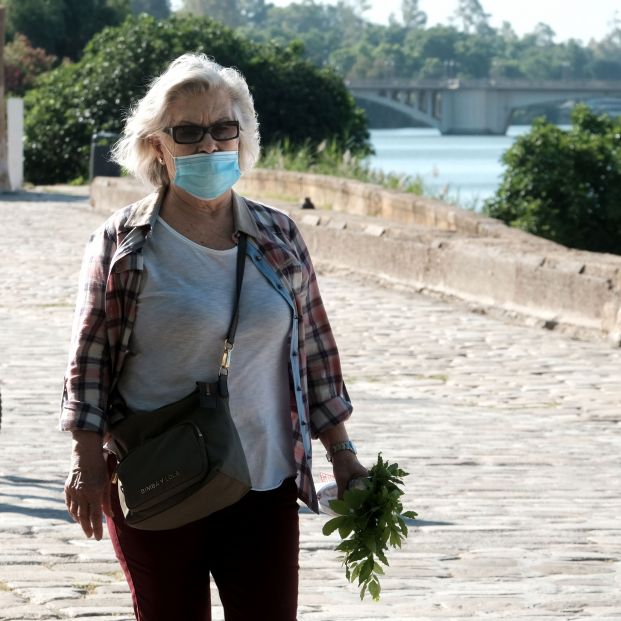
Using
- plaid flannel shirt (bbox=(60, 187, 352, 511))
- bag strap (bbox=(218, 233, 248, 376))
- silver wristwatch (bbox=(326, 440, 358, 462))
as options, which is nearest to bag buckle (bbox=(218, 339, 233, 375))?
bag strap (bbox=(218, 233, 248, 376))

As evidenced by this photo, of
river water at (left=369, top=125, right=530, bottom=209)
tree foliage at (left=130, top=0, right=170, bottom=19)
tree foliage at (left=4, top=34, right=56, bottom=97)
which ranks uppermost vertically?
tree foliage at (left=130, top=0, right=170, bottom=19)

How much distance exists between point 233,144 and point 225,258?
27 centimetres

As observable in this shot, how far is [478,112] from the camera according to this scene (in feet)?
323

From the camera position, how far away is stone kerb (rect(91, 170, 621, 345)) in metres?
11.6

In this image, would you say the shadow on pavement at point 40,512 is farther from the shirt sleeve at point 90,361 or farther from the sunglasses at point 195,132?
the sunglasses at point 195,132

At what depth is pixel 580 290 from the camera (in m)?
11.5

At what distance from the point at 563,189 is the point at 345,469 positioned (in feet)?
84.1

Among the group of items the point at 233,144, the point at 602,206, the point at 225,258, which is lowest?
the point at 602,206

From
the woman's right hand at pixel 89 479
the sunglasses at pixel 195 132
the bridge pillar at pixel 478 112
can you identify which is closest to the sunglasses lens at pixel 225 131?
the sunglasses at pixel 195 132

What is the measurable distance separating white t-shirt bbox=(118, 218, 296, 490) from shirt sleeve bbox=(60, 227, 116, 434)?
60mm

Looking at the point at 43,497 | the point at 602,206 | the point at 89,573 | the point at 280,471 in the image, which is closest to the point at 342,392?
the point at 280,471

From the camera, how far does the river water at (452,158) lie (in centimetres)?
4522

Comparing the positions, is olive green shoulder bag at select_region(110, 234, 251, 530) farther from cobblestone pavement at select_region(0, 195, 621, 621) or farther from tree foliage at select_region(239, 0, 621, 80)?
tree foliage at select_region(239, 0, 621, 80)

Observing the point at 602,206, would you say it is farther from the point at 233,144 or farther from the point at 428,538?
the point at 233,144
